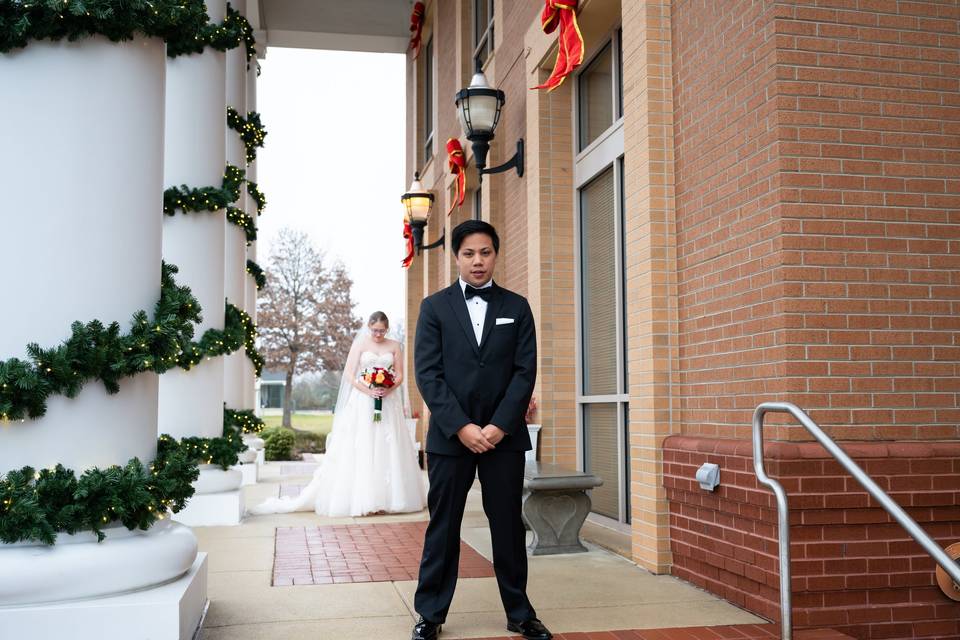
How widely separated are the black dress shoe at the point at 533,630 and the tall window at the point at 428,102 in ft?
47.4

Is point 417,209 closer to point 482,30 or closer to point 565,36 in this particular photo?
point 482,30

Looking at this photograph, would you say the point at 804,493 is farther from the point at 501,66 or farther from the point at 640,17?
the point at 501,66

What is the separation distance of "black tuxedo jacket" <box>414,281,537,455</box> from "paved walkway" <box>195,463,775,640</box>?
3.55 feet

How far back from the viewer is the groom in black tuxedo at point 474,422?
4.49m

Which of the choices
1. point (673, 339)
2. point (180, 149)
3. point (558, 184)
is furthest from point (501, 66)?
point (673, 339)

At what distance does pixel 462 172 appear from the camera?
12.7 metres

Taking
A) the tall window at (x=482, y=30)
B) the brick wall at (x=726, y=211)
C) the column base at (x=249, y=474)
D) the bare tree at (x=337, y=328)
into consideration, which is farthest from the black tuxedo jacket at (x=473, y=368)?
the bare tree at (x=337, y=328)

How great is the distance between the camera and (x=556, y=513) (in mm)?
6961

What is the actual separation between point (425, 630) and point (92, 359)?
205 cm

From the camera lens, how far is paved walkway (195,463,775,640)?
4.69 m

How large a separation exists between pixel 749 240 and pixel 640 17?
2.09 m

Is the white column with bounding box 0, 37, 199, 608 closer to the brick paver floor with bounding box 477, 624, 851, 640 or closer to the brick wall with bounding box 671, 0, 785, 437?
the brick paver floor with bounding box 477, 624, 851, 640

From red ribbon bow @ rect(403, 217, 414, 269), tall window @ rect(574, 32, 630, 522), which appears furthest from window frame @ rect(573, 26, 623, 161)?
red ribbon bow @ rect(403, 217, 414, 269)

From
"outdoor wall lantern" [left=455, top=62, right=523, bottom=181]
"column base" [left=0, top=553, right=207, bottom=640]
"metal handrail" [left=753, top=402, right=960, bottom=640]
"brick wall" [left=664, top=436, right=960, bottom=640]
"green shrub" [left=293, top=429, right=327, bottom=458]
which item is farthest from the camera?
"green shrub" [left=293, top=429, right=327, bottom=458]
